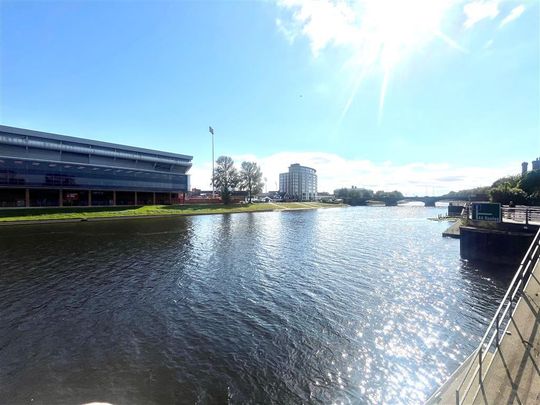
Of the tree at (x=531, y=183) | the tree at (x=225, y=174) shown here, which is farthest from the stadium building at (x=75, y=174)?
the tree at (x=531, y=183)

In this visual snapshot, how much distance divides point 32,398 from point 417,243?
115 ft

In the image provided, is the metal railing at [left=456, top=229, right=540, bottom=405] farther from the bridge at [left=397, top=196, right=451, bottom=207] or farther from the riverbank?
the bridge at [left=397, top=196, right=451, bottom=207]

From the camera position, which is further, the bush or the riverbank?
the riverbank

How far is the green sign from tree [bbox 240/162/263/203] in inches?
3720

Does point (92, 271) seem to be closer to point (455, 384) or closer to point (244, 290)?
point (244, 290)

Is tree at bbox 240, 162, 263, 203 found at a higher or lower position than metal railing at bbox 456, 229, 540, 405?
higher

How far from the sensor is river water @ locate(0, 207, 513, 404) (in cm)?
779

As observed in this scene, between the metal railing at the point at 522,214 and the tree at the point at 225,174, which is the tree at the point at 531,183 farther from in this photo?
the tree at the point at 225,174

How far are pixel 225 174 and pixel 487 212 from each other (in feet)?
318

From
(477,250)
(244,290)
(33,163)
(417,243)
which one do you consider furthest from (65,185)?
(477,250)

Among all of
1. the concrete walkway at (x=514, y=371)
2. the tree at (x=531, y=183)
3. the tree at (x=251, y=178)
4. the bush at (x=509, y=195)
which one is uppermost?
the tree at (x=251, y=178)

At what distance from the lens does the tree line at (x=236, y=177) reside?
110688 millimetres

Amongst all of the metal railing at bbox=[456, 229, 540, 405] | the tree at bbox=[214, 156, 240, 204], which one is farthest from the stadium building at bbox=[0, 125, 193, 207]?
the metal railing at bbox=[456, 229, 540, 405]

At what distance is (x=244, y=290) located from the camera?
15.7m
